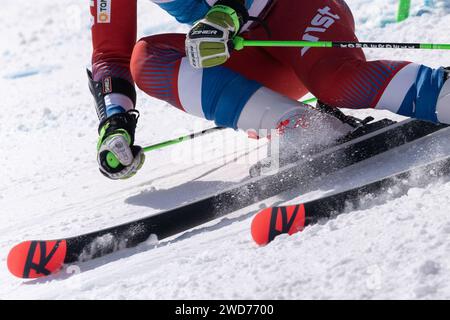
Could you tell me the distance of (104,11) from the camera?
3068 mm

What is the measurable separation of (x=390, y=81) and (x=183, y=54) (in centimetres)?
83

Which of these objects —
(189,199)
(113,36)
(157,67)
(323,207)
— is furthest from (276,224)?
(113,36)

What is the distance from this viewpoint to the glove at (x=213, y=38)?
2.54 meters

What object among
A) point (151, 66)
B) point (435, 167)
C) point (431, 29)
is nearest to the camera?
point (435, 167)

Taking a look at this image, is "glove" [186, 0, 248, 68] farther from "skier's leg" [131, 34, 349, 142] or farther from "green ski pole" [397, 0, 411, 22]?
"green ski pole" [397, 0, 411, 22]

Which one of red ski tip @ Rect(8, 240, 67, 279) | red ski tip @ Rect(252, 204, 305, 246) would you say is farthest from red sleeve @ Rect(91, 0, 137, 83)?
red ski tip @ Rect(252, 204, 305, 246)

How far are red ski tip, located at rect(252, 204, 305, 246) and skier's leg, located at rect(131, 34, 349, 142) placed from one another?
0.64 meters

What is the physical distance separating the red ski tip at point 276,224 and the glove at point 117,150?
94 centimetres

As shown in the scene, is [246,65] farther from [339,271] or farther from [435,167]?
[339,271]

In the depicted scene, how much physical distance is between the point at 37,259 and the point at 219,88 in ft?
2.97

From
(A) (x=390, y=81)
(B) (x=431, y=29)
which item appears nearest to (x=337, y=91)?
(A) (x=390, y=81)

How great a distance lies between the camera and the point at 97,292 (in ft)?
6.14

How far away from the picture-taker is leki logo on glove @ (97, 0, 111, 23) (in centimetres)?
306

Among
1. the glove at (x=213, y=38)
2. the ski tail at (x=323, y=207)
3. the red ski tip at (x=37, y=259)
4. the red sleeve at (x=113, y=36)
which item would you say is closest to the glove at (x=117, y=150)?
the red sleeve at (x=113, y=36)
